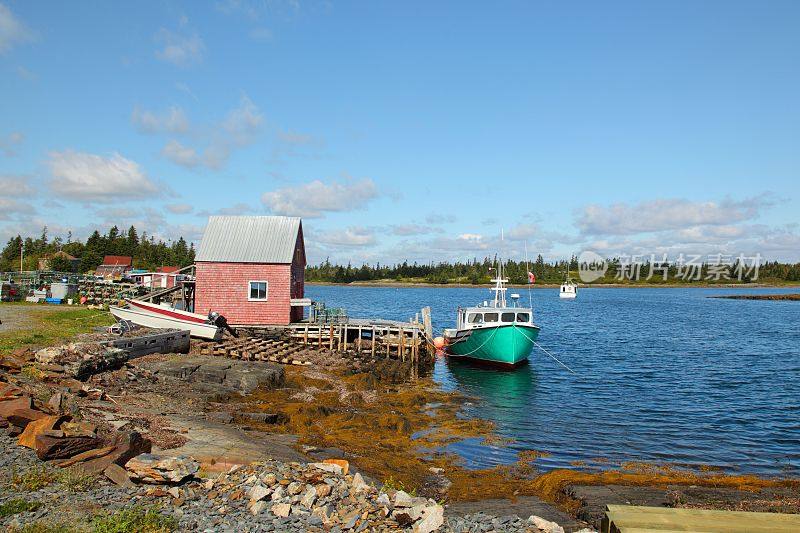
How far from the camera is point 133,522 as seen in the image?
8.53 metres

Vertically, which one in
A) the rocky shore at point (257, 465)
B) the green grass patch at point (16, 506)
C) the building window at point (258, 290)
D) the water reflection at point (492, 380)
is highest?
the building window at point (258, 290)

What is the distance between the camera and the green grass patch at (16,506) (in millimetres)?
8547

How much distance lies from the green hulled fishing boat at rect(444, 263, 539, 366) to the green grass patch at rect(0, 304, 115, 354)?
68.3 ft

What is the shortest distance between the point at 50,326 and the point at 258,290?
11.7 metres

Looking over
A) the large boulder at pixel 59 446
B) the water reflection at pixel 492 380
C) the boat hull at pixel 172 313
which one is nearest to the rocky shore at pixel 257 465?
the large boulder at pixel 59 446

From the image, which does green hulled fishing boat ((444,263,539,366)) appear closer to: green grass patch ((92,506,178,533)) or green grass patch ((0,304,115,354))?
green grass patch ((0,304,115,354))

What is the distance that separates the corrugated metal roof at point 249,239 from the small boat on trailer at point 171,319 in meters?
4.64

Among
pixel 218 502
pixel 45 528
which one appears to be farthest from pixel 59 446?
pixel 218 502

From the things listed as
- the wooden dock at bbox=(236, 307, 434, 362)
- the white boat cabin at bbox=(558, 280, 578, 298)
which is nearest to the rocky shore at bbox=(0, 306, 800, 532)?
the wooden dock at bbox=(236, 307, 434, 362)

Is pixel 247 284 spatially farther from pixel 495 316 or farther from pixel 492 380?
pixel 492 380

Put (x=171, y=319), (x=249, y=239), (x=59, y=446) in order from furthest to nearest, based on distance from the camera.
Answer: (x=249, y=239), (x=171, y=319), (x=59, y=446)

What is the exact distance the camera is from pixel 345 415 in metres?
20.2

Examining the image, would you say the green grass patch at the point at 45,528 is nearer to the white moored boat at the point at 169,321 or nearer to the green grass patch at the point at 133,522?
the green grass patch at the point at 133,522

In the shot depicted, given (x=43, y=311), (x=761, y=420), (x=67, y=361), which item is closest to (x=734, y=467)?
(x=761, y=420)
